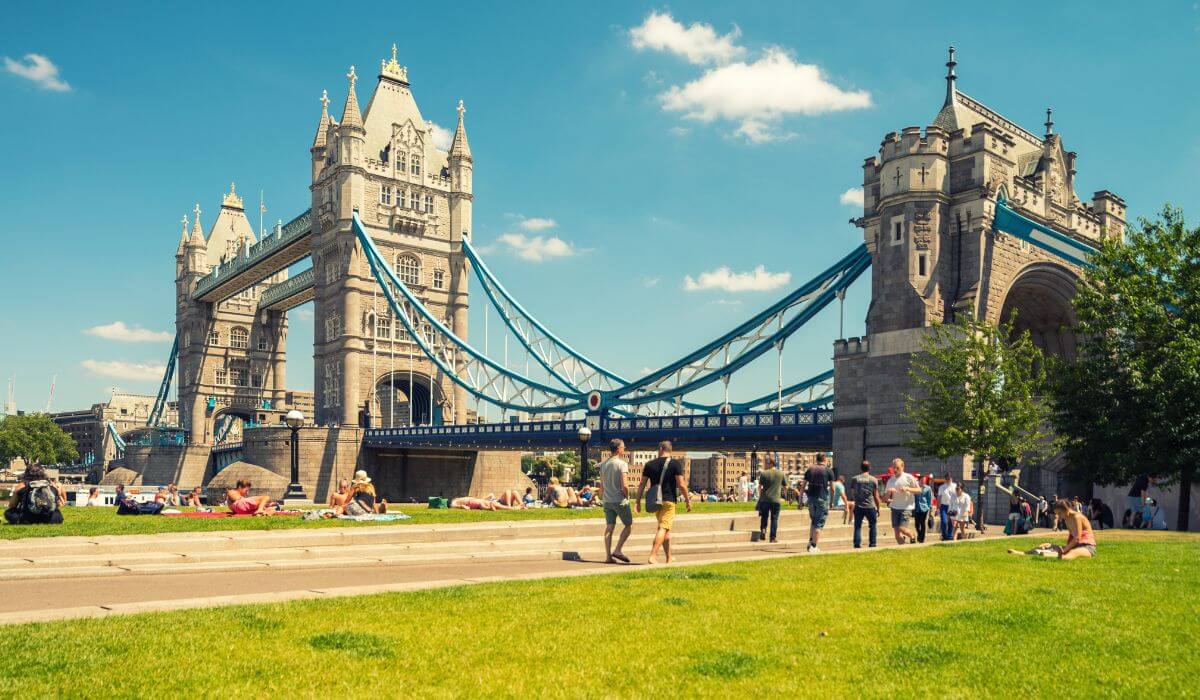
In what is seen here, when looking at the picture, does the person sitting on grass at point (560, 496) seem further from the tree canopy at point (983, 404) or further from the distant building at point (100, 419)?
the distant building at point (100, 419)

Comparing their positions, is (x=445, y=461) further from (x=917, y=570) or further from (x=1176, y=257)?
(x=917, y=570)

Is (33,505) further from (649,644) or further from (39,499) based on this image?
(649,644)

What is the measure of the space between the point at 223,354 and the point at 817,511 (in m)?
85.3

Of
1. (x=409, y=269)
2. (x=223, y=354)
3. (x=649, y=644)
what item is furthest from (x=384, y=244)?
(x=649, y=644)

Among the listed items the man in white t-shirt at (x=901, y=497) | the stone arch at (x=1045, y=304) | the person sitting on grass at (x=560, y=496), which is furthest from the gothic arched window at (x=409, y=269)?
the man in white t-shirt at (x=901, y=497)

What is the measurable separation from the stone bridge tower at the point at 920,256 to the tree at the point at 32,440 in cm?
11152

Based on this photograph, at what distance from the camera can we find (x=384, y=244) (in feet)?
231

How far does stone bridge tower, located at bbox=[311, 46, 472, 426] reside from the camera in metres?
68.6

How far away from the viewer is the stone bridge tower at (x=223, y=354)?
8912 centimetres

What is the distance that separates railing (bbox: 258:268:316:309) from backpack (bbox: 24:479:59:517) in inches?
2399

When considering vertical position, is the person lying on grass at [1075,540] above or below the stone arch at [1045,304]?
below

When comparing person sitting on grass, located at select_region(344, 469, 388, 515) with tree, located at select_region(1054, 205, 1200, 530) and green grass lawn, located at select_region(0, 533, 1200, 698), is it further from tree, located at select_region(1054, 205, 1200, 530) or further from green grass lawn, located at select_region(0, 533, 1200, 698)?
tree, located at select_region(1054, 205, 1200, 530)

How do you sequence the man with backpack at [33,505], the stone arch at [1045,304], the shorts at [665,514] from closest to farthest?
the shorts at [665,514] < the man with backpack at [33,505] < the stone arch at [1045,304]

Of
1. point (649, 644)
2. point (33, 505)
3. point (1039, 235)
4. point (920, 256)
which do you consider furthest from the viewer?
point (1039, 235)
